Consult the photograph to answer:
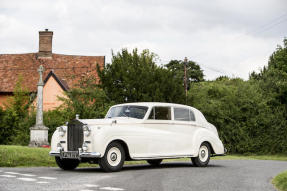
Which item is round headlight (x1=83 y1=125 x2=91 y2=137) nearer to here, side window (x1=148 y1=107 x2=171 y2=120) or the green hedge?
side window (x1=148 y1=107 x2=171 y2=120)

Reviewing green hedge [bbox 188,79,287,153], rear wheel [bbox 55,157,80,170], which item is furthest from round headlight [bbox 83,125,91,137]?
green hedge [bbox 188,79,287,153]

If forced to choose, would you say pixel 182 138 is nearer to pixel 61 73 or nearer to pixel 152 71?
pixel 152 71

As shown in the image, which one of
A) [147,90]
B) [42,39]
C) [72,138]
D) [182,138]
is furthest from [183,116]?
[42,39]

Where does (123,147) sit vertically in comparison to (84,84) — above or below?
below

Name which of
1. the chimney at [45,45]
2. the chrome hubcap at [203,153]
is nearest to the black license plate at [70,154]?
the chrome hubcap at [203,153]

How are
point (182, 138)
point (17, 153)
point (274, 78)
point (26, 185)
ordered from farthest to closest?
→ point (274, 78), point (17, 153), point (182, 138), point (26, 185)

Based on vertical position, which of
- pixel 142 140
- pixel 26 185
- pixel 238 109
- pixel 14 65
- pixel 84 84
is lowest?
pixel 26 185

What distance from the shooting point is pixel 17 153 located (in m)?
15.0

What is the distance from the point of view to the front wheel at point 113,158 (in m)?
11.7

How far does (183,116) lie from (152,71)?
15.6 metres

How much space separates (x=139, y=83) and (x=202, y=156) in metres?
14.2

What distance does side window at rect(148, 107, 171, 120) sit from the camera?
1363cm

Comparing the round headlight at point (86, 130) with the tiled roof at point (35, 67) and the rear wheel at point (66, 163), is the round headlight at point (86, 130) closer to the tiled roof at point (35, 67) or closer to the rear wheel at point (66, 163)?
the rear wheel at point (66, 163)

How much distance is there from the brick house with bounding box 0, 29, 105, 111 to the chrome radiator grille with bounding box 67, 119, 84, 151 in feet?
97.7
